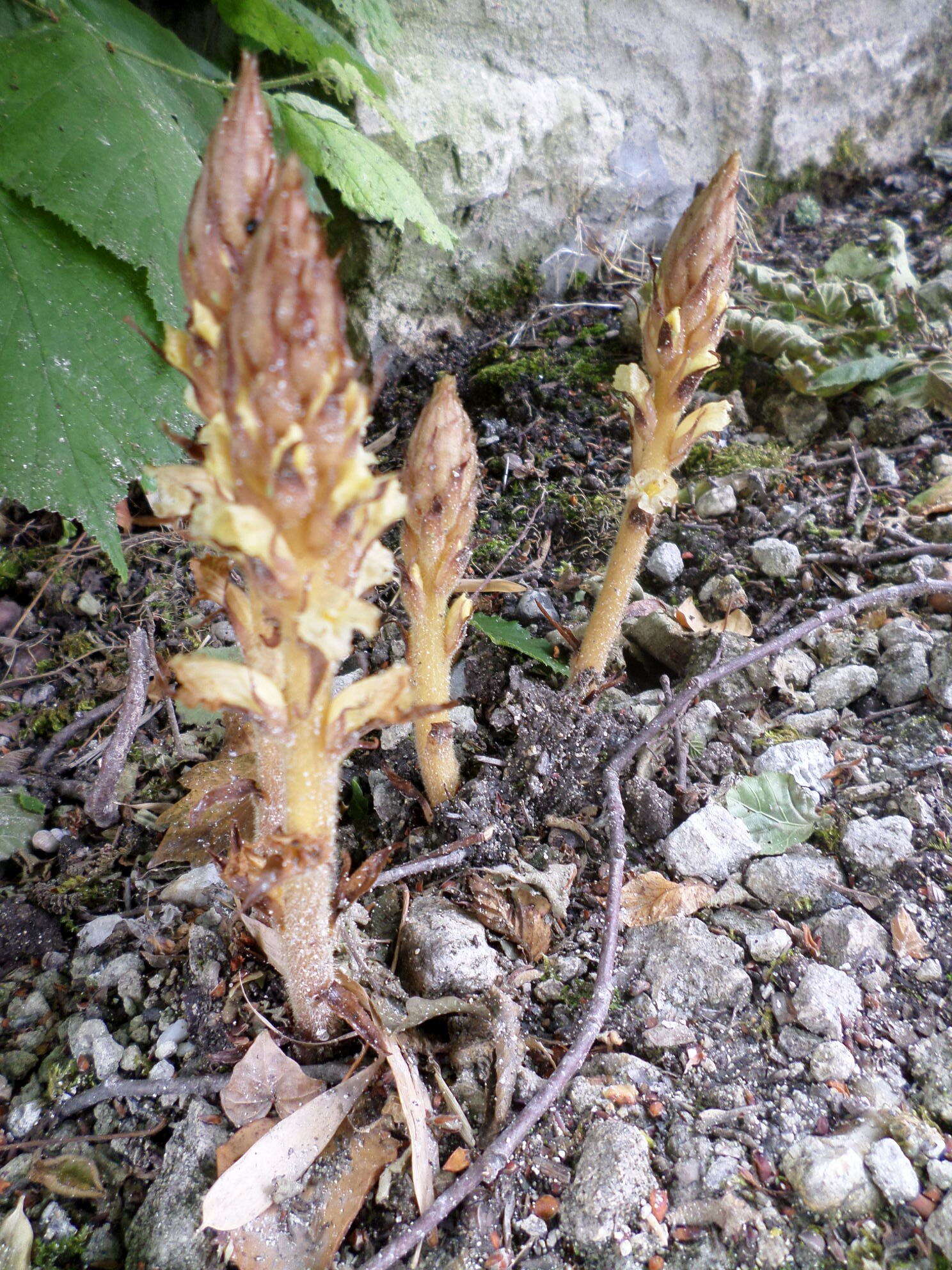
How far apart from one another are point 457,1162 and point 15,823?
1346 millimetres

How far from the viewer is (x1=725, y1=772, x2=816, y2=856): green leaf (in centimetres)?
199

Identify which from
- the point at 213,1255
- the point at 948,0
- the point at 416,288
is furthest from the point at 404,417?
the point at 948,0

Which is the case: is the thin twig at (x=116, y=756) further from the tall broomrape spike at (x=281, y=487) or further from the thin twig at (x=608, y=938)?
the thin twig at (x=608, y=938)

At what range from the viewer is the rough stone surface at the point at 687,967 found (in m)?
1.71

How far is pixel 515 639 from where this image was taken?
228 cm

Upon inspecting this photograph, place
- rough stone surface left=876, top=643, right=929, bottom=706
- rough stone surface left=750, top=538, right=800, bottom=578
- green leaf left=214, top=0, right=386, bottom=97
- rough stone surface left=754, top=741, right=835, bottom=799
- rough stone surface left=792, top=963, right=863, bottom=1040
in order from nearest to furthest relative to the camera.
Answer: rough stone surface left=792, top=963, right=863, bottom=1040 → rough stone surface left=754, top=741, right=835, bottom=799 → rough stone surface left=876, top=643, right=929, bottom=706 → green leaf left=214, top=0, right=386, bottom=97 → rough stone surface left=750, top=538, right=800, bottom=578

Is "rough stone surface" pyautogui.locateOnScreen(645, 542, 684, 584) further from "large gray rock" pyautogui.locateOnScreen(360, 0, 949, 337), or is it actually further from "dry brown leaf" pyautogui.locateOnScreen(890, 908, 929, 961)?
"dry brown leaf" pyautogui.locateOnScreen(890, 908, 929, 961)

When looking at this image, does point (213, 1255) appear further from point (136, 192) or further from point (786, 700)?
point (136, 192)

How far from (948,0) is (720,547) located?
3.99 metres

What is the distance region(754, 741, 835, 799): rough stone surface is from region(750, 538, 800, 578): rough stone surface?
0.73 m

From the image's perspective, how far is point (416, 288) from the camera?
3.47 m

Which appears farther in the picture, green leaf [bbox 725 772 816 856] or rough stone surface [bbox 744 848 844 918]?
green leaf [bbox 725 772 816 856]

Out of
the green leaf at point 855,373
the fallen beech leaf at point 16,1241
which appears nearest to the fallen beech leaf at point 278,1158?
the fallen beech leaf at point 16,1241

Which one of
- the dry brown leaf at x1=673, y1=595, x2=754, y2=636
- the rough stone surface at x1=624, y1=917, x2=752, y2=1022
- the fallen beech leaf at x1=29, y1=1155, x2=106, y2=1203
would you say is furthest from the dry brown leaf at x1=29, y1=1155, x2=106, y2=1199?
the dry brown leaf at x1=673, y1=595, x2=754, y2=636
